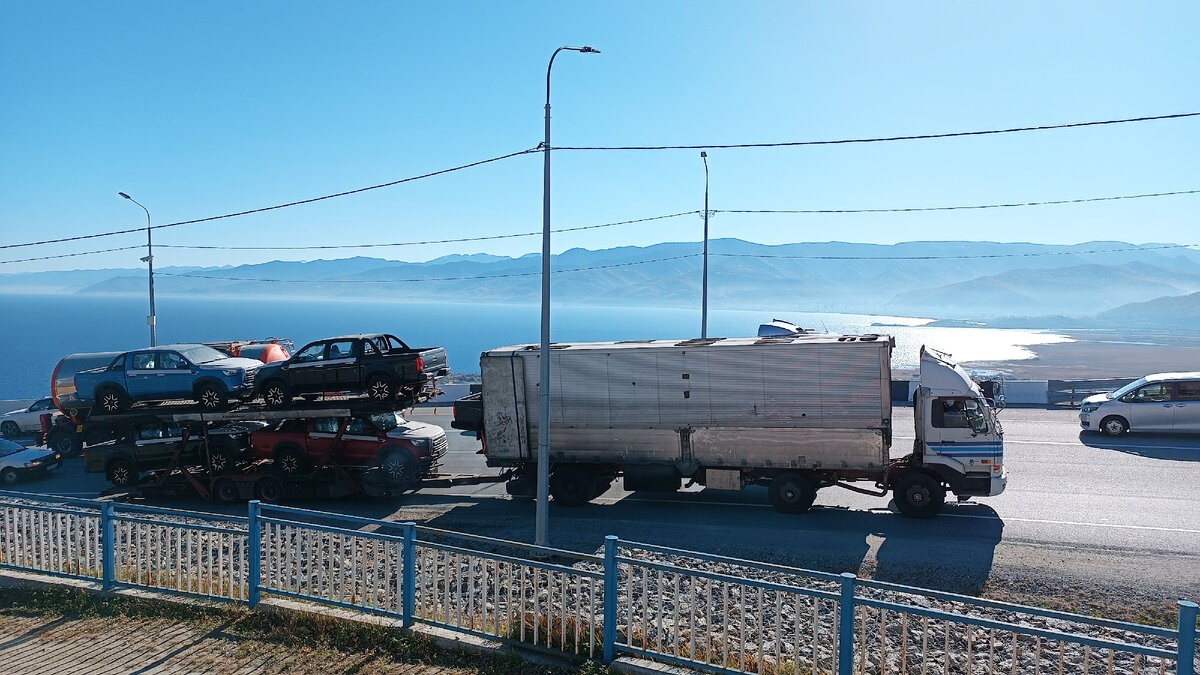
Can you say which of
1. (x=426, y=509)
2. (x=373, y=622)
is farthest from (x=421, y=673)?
(x=426, y=509)

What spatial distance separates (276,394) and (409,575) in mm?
11163

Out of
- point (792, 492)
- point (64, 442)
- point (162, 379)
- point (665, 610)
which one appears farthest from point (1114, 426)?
point (64, 442)

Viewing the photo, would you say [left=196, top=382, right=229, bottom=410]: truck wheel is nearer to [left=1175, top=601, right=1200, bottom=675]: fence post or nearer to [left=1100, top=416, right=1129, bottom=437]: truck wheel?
[left=1175, top=601, right=1200, bottom=675]: fence post

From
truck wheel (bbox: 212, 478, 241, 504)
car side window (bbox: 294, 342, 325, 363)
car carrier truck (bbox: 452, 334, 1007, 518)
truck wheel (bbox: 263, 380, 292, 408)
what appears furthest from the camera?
truck wheel (bbox: 263, 380, 292, 408)

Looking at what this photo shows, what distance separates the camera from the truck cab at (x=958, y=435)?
14305 mm

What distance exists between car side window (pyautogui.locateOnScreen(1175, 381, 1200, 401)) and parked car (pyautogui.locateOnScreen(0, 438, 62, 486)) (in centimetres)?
3165

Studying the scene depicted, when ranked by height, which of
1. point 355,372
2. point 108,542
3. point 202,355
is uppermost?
point 202,355

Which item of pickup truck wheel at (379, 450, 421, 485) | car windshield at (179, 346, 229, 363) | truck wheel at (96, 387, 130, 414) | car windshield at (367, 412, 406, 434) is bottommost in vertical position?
pickup truck wheel at (379, 450, 421, 485)

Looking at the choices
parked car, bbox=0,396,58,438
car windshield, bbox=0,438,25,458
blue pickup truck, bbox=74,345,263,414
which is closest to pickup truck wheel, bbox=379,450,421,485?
blue pickup truck, bbox=74,345,263,414

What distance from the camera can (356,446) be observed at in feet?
57.8

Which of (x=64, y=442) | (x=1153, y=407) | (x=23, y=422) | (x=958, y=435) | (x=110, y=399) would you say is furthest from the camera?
(x=23, y=422)

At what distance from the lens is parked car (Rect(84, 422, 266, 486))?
18234 millimetres

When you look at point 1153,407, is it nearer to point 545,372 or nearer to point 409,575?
point 545,372

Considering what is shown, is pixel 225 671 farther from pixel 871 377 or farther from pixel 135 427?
pixel 135 427
